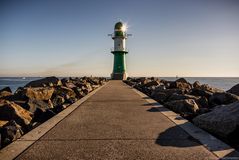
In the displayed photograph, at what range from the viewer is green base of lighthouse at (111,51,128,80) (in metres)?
40.5

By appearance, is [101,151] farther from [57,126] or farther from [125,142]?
[57,126]

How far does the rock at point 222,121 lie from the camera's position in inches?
176

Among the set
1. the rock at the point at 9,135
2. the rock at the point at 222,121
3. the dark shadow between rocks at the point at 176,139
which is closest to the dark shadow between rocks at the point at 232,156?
the dark shadow between rocks at the point at 176,139

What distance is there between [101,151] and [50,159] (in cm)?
69

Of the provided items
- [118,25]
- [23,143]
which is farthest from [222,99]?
[118,25]

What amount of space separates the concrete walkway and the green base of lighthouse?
34535 millimetres

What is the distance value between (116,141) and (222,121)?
1.96 m

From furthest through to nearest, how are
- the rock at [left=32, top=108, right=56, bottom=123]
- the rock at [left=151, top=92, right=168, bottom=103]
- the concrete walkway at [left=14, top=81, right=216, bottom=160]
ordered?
the rock at [left=151, top=92, right=168, bottom=103], the rock at [left=32, top=108, right=56, bottom=123], the concrete walkway at [left=14, top=81, right=216, bottom=160]

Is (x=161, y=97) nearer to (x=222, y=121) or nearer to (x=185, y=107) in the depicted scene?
(x=185, y=107)

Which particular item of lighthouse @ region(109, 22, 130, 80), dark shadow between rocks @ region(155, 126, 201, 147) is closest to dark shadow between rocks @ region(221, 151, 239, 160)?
dark shadow between rocks @ region(155, 126, 201, 147)

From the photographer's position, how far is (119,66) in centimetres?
4053

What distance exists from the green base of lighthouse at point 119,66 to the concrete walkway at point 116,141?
34535 mm

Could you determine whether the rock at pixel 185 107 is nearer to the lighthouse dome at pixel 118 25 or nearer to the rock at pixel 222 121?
the rock at pixel 222 121

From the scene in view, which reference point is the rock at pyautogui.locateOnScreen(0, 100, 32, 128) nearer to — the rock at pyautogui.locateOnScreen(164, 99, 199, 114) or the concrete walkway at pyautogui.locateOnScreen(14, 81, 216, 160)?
the concrete walkway at pyautogui.locateOnScreen(14, 81, 216, 160)
